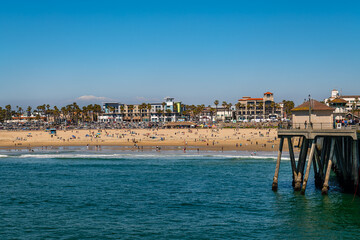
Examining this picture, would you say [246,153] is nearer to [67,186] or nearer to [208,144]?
[208,144]

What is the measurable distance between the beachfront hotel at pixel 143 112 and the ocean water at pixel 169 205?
436ft

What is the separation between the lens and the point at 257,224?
80.3ft

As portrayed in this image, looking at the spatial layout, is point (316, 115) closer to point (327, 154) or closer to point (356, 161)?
point (327, 154)

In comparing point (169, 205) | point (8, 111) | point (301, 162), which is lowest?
point (169, 205)

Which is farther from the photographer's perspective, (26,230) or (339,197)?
(339,197)

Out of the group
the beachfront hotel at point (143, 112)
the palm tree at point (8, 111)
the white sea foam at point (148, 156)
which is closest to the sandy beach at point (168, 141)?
the white sea foam at point (148, 156)

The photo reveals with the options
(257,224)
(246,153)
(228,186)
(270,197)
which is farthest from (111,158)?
(257,224)

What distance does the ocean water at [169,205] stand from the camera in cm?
2331

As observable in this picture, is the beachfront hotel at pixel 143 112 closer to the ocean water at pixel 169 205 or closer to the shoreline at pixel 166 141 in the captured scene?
the shoreline at pixel 166 141

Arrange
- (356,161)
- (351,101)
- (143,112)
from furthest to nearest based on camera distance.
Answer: (143,112) < (351,101) < (356,161)

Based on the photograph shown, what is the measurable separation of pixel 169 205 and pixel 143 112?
15757 cm

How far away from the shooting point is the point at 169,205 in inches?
1155

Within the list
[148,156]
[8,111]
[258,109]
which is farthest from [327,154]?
[8,111]

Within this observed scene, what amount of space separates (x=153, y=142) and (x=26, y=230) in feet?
203
